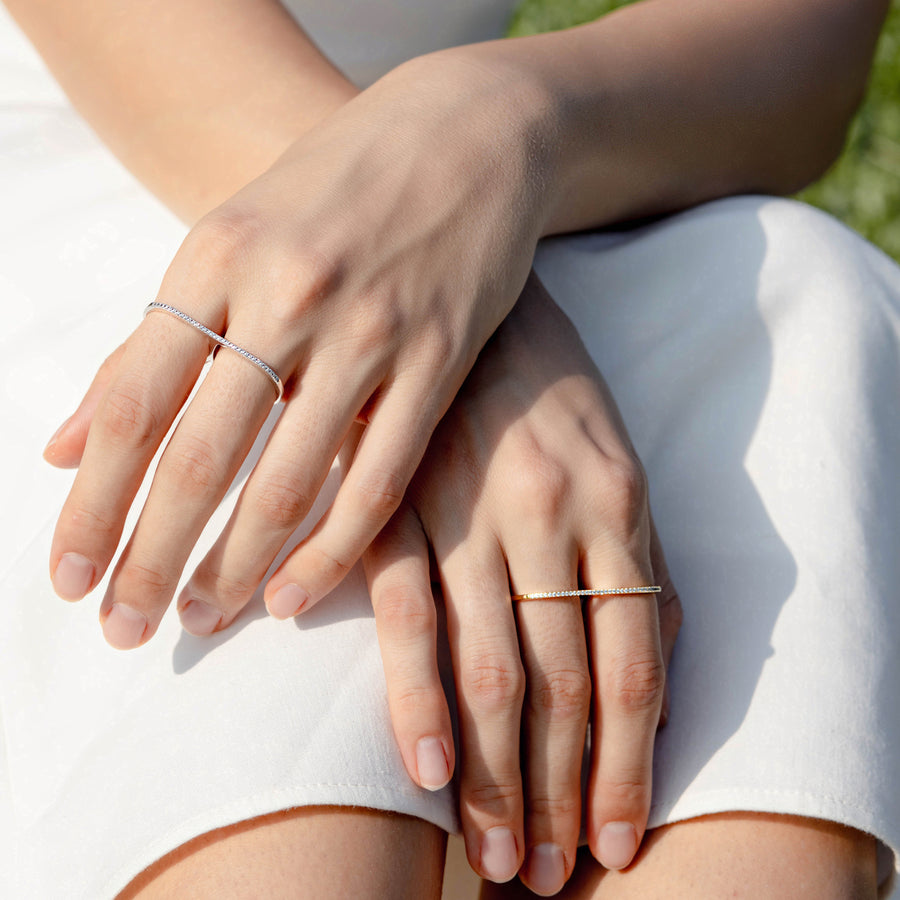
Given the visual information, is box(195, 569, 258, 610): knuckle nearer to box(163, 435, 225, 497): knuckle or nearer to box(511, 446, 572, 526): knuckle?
box(163, 435, 225, 497): knuckle

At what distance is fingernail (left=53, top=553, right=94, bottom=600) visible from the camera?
2.62ft

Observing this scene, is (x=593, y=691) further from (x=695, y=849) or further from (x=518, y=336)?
(x=518, y=336)

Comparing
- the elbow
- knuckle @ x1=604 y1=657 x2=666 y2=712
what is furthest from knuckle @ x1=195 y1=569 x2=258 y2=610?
the elbow

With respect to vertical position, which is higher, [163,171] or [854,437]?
[163,171]

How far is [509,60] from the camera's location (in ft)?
3.41

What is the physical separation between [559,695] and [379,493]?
0.80 feet

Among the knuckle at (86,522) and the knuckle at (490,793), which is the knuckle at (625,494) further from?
the knuckle at (86,522)

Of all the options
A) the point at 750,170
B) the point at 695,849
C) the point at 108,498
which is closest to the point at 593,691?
the point at 695,849

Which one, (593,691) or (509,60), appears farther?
(509,60)

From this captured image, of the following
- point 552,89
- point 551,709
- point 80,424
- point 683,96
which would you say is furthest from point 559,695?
point 683,96

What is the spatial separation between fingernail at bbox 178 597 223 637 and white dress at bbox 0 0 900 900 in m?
0.02

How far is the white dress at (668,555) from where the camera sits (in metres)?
0.78

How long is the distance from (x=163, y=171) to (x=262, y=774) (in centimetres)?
76

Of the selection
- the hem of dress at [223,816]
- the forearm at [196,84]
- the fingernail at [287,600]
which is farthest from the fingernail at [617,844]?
the forearm at [196,84]
